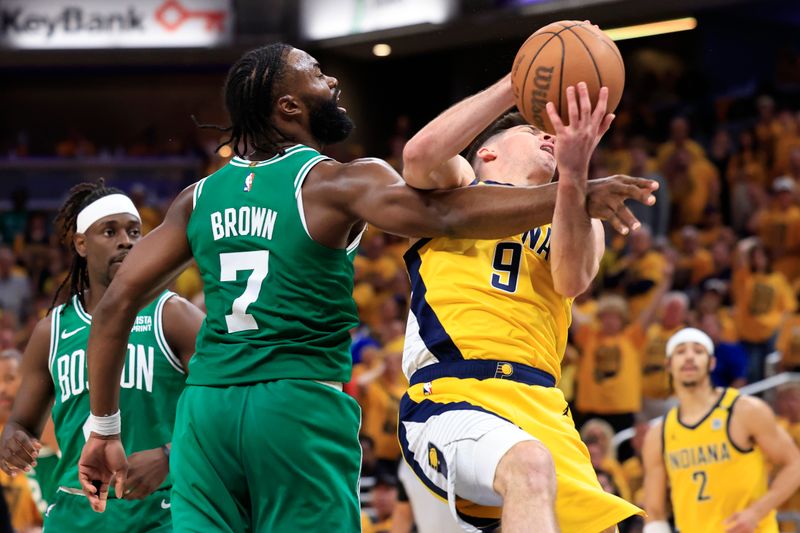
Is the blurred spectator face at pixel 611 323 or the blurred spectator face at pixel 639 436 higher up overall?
the blurred spectator face at pixel 611 323

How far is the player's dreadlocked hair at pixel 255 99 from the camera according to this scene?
379cm

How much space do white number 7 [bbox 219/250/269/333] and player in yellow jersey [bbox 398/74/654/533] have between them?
52 centimetres

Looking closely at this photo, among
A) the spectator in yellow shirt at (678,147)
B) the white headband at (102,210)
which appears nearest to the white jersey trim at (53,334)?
the white headband at (102,210)

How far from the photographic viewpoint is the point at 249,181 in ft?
12.0

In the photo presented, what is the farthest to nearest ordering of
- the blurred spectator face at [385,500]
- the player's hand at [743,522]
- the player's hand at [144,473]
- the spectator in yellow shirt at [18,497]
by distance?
the blurred spectator face at [385,500], the spectator in yellow shirt at [18,497], the player's hand at [743,522], the player's hand at [144,473]

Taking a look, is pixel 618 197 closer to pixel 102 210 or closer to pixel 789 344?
pixel 102 210

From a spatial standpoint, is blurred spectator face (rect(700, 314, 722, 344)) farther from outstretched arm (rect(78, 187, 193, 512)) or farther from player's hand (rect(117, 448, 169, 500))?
outstretched arm (rect(78, 187, 193, 512))

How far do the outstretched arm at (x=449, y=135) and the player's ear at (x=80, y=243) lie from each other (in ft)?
6.32

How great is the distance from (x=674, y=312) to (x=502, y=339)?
7.08 metres

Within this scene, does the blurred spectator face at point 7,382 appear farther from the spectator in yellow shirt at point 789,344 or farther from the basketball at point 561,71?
the spectator in yellow shirt at point 789,344

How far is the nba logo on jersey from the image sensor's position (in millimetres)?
3631

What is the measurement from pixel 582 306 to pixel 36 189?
9576 millimetres

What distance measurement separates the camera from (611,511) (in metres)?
3.86

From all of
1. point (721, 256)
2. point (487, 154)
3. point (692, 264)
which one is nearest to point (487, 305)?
point (487, 154)
